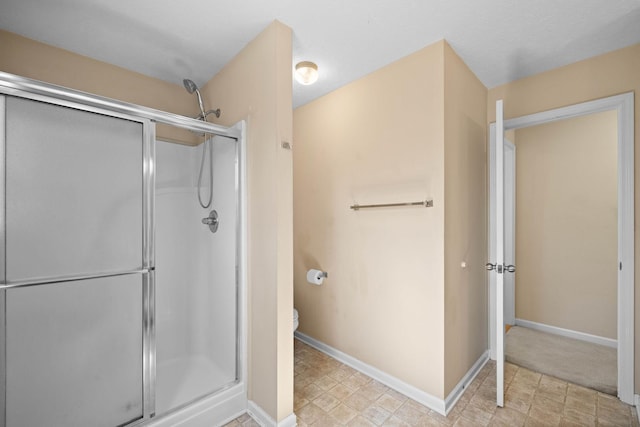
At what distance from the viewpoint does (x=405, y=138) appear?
6.55 ft

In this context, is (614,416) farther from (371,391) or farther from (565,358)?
(371,391)

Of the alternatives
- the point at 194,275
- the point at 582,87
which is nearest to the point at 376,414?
the point at 194,275

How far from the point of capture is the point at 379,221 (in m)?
2.17

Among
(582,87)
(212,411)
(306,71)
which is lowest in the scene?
(212,411)

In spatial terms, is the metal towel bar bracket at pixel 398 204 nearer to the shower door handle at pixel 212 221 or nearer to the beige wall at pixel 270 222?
the beige wall at pixel 270 222

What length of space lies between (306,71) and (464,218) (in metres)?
1.58

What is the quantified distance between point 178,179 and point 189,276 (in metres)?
0.80

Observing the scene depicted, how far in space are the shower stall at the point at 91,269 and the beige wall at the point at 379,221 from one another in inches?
36.8

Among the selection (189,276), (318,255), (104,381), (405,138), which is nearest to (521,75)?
(405,138)

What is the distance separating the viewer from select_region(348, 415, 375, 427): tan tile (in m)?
1.69

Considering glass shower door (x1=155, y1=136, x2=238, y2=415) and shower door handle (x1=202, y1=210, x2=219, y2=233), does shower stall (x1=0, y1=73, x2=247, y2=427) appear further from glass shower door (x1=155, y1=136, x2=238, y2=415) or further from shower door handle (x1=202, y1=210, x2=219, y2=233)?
shower door handle (x1=202, y1=210, x2=219, y2=233)

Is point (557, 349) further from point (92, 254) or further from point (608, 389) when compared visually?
point (92, 254)

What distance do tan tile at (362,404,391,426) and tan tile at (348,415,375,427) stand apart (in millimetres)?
25

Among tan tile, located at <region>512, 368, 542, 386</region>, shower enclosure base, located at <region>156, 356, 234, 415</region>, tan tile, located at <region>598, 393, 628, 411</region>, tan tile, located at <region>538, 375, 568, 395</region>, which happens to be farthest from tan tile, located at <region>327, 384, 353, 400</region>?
tan tile, located at <region>598, 393, 628, 411</region>
